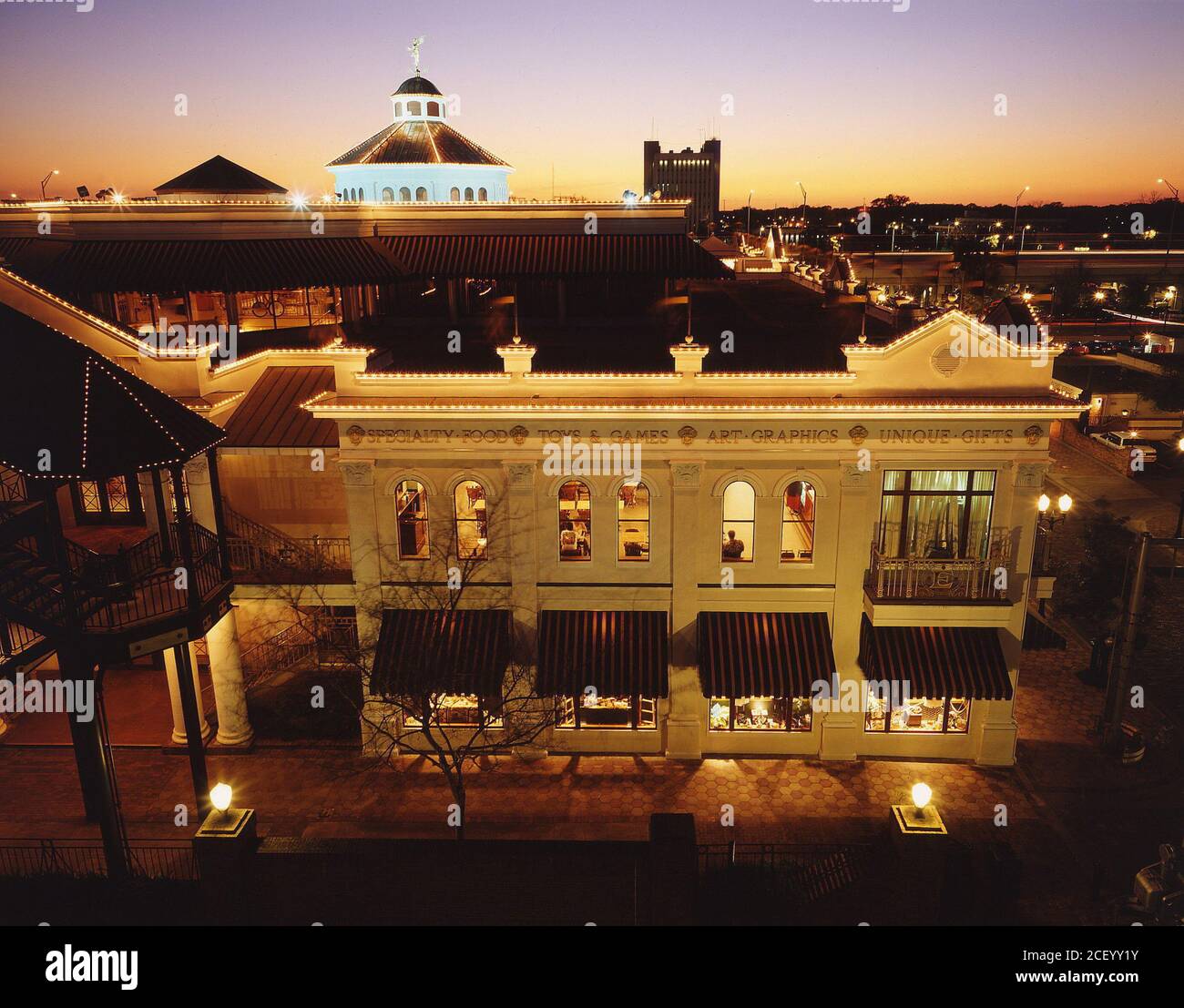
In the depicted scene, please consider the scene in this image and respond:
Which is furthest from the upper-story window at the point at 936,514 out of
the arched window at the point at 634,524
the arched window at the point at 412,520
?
the arched window at the point at 412,520

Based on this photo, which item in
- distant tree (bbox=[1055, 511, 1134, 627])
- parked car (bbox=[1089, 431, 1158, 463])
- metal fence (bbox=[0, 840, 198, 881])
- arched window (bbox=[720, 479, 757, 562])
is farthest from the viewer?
parked car (bbox=[1089, 431, 1158, 463])

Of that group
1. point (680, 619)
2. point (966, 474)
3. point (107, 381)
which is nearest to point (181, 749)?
point (107, 381)

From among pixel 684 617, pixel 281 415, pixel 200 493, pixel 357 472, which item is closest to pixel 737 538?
pixel 684 617

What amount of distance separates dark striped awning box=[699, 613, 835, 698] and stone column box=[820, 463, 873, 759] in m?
0.54

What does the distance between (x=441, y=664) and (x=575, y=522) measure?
14.4 ft

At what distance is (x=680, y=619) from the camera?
1903cm

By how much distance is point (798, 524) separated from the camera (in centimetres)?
1939

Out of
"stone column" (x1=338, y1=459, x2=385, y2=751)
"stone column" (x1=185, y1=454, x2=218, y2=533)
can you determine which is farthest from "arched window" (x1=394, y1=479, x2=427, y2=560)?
"stone column" (x1=185, y1=454, x2=218, y2=533)

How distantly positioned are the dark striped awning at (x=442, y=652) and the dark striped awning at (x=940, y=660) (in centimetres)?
838

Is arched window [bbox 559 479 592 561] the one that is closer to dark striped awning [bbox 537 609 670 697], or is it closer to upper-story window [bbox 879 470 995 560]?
dark striped awning [bbox 537 609 670 697]

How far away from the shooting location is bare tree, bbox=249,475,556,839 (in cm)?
1814

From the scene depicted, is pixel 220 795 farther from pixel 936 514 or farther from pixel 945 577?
pixel 936 514

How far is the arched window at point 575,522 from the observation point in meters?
18.6
